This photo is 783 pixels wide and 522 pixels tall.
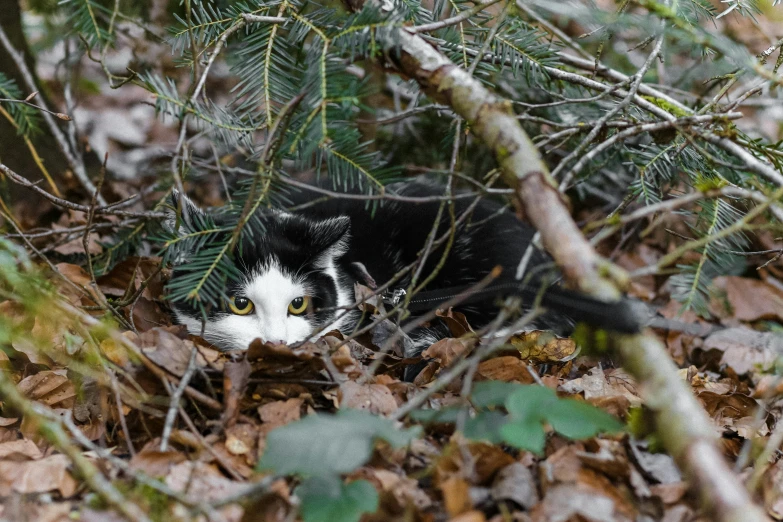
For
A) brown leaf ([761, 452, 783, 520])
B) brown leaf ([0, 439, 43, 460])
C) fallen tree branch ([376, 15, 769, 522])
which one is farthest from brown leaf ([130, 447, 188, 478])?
brown leaf ([761, 452, 783, 520])

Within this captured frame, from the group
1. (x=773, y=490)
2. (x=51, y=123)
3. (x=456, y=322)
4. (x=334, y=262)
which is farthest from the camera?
(x=51, y=123)

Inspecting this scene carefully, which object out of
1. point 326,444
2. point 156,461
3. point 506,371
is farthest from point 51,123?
point 326,444

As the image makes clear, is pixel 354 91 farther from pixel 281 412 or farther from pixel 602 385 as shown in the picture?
pixel 602 385

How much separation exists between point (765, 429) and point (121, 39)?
149 inches

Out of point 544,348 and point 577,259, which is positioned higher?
point 577,259

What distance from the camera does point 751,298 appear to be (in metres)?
3.42

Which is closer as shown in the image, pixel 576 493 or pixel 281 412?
pixel 576 493

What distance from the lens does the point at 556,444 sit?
5.72 ft

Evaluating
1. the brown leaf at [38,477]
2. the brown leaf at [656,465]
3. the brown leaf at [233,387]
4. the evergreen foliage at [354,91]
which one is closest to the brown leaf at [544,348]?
the evergreen foliage at [354,91]

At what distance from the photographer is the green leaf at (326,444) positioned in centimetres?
122

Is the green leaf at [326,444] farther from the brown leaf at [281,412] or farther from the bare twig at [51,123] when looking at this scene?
the bare twig at [51,123]

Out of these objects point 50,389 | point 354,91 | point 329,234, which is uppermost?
point 354,91

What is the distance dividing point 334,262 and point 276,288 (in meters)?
0.47

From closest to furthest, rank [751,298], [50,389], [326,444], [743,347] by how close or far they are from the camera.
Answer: [326,444]
[50,389]
[743,347]
[751,298]
